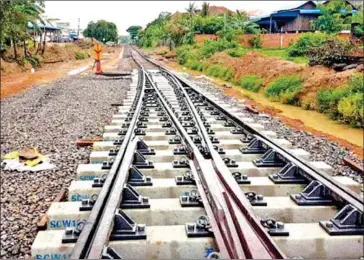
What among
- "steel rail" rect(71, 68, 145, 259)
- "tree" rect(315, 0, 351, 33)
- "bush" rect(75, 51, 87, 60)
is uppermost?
"tree" rect(315, 0, 351, 33)

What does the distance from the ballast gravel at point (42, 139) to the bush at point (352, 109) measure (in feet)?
14.5

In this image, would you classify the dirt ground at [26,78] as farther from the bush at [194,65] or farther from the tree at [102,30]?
the tree at [102,30]

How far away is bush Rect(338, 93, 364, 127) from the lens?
370 inches

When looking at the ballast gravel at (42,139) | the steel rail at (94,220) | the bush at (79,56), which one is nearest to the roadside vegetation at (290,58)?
the ballast gravel at (42,139)

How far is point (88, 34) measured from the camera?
387ft

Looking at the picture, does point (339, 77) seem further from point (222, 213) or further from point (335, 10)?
point (335, 10)

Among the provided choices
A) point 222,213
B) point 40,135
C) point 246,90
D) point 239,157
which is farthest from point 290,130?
point 246,90

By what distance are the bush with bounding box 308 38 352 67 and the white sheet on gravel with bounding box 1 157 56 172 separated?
37.0ft

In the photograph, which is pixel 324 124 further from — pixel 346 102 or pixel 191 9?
pixel 191 9

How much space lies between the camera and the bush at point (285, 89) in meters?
13.0

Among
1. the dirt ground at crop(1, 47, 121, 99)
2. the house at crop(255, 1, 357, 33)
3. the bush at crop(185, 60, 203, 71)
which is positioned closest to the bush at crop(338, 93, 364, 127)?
the dirt ground at crop(1, 47, 121, 99)

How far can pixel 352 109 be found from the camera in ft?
31.2

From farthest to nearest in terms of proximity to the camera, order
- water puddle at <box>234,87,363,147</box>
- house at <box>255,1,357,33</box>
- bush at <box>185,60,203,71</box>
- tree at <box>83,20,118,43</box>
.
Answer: tree at <box>83,20,118,43</box>
house at <box>255,1,357,33</box>
bush at <box>185,60,203,71</box>
water puddle at <box>234,87,363,147</box>

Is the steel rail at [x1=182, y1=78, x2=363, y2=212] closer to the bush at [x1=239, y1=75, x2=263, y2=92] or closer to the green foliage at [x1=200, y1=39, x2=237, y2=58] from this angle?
the bush at [x1=239, y1=75, x2=263, y2=92]
